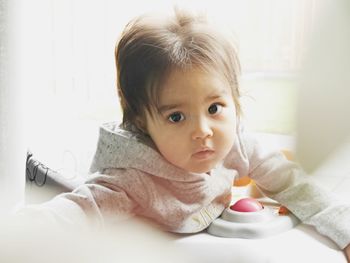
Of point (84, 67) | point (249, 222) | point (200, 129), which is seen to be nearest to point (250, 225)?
point (249, 222)

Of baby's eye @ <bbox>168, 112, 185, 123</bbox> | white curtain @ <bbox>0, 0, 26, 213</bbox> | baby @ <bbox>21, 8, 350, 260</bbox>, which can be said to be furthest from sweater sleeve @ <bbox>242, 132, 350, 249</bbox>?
white curtain @ <bbox>0, 0, 26, 213</bbox>

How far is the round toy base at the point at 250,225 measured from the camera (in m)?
0.57

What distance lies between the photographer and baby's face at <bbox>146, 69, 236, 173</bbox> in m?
0.53

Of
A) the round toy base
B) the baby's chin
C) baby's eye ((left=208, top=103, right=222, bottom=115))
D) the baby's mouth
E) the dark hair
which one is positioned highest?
the dark hair

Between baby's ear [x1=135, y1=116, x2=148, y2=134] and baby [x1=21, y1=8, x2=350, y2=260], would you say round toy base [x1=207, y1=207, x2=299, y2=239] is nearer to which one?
baby [x1=21, y1=8, x2=350, y2=260]

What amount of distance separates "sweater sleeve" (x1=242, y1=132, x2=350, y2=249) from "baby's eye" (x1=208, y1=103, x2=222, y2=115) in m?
0.08

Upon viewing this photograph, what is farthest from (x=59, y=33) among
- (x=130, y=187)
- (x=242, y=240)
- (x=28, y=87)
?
(x=242, y=240)

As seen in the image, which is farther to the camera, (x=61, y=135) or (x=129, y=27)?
(x=61, y=135)

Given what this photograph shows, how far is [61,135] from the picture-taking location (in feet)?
2.14

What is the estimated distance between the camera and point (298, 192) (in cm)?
63

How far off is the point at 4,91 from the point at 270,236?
0.31m

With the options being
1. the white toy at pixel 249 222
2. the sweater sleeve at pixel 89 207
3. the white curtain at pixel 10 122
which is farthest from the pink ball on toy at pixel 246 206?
the white curtain at pixel 10 122

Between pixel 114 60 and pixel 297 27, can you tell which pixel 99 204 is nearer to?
pixel 114 60

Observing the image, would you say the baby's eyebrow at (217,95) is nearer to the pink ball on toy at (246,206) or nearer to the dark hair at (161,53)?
the dark hair at (161,53)
